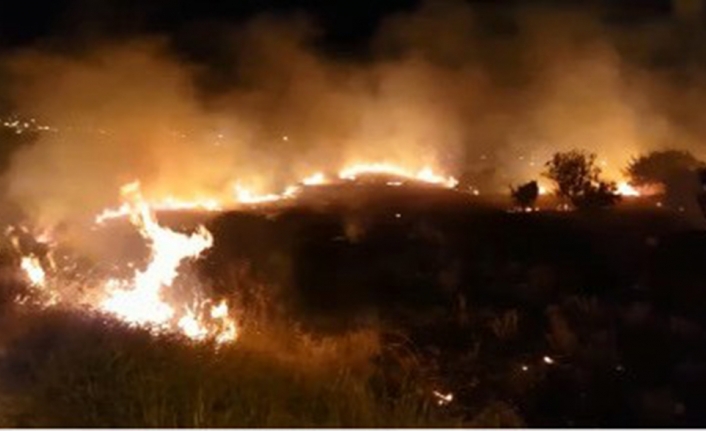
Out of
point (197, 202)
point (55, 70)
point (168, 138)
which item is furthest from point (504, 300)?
point (55, 70)

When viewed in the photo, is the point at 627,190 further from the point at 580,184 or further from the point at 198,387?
the point at 198,387

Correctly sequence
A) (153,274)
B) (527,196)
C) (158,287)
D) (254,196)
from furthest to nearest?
(254,196) < (527,196) < (153,274) < (158,287)

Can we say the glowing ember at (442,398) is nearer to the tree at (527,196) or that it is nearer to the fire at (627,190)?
the tree at (527,196)

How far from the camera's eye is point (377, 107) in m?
23.0

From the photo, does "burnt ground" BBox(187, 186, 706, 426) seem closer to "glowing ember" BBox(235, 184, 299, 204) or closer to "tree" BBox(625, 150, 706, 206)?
"tree" BBox(625, 150, 706, 206)

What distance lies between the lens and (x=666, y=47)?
74.8ft

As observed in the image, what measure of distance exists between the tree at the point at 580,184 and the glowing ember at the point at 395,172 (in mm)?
3103

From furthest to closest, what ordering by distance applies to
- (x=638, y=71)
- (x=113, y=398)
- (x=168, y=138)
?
(x=638, y=71), (x=168, y=138), (x=113, y=398)

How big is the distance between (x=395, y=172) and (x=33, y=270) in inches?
423

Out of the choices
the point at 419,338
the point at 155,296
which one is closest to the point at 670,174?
the point at 419,338

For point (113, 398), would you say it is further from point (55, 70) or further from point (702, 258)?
point (55, 70)

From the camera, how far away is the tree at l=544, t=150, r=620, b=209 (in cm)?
1408

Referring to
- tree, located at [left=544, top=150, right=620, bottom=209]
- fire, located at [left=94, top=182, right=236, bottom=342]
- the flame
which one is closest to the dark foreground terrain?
fire, located at [left=94, top=182, right=236, bottom=342]

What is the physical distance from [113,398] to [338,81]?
1875cm
